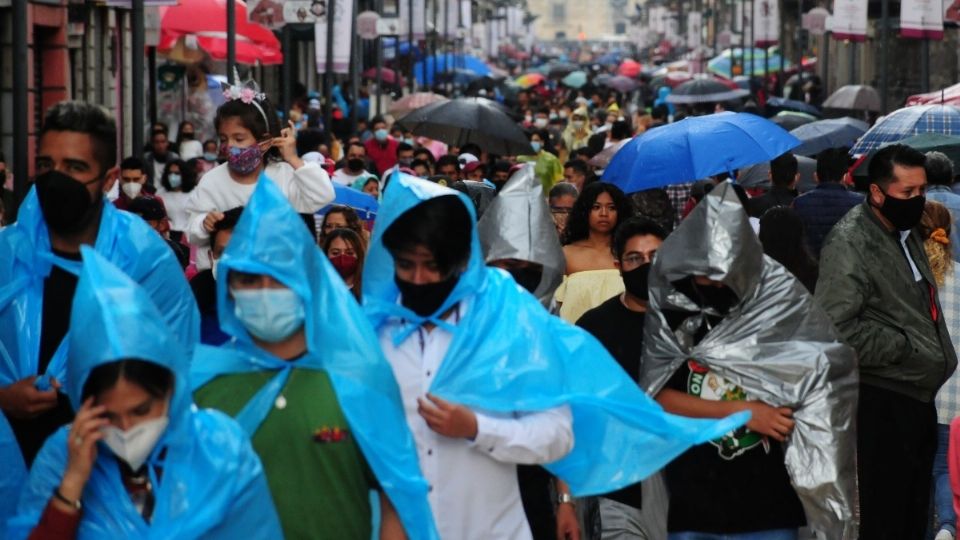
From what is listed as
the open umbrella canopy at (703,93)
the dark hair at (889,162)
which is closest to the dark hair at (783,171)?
the dark hair at (889,162)

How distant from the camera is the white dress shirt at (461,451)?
18.0 ft

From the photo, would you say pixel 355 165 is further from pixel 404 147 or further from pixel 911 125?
pixel 404 147

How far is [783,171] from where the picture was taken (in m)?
13.4

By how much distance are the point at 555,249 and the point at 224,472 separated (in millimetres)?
2740

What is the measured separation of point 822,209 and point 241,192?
4645mm

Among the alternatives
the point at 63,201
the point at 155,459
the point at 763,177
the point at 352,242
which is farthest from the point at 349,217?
the point at 763,177

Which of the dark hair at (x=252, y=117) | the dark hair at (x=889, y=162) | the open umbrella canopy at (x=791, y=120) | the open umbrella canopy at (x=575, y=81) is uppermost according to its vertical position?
the dark hair at (x=252, y=117)

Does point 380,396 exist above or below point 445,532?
above

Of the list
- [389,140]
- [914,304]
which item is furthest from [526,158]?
[914,304]

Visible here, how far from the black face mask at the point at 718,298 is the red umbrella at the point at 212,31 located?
59.7ft

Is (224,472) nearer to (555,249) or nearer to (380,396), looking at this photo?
(380,396)

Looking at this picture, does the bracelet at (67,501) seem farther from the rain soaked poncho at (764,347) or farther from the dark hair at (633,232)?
the dark hair at (633,232)

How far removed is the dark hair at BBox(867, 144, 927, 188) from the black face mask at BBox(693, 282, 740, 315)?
195cm

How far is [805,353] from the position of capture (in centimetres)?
673
